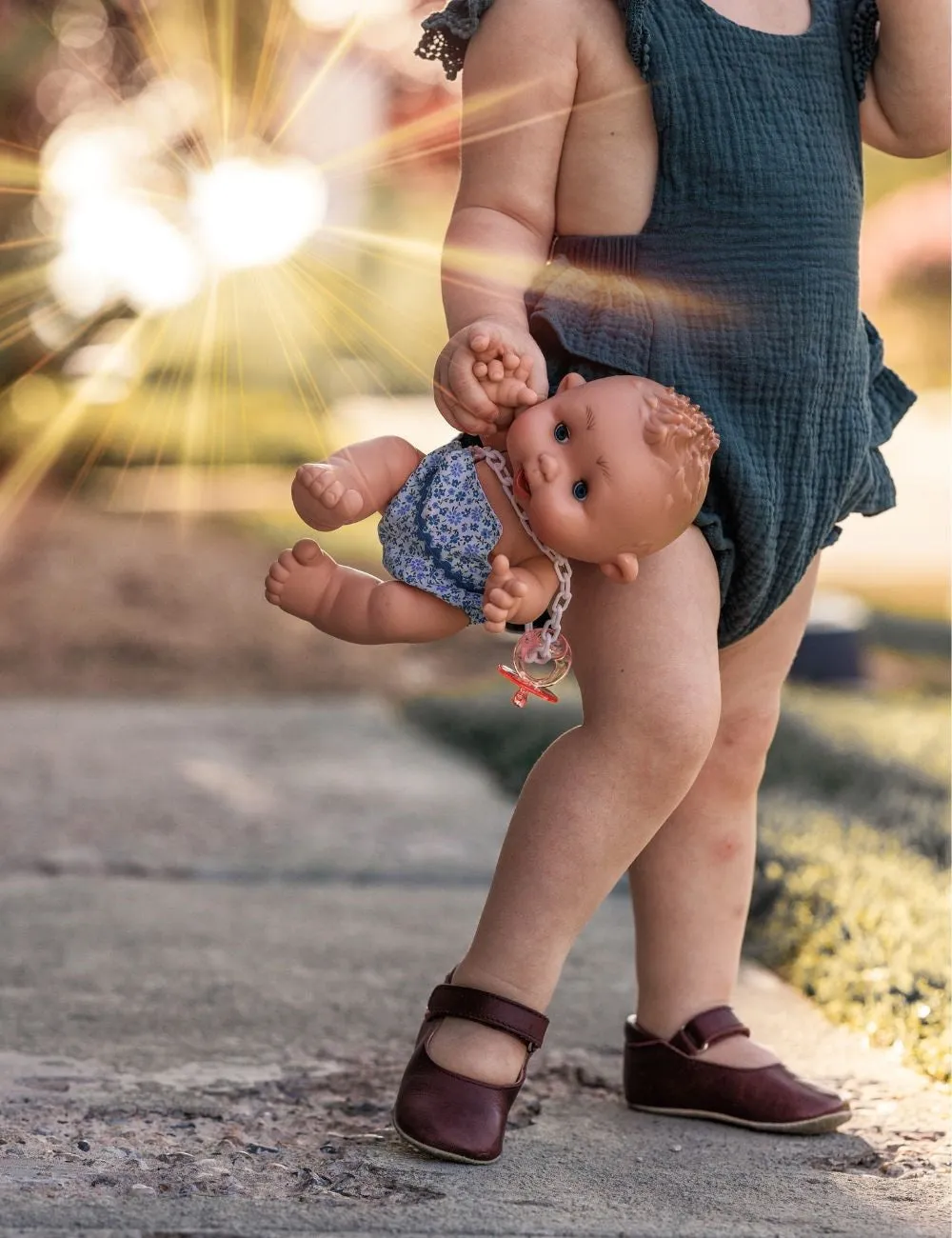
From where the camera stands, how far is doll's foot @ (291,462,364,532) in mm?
1796

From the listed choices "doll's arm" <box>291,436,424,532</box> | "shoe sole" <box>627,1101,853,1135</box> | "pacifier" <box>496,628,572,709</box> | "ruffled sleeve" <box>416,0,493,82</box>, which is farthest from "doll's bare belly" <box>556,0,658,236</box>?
"shoe sole" <box>627,1101,853,1135</box>

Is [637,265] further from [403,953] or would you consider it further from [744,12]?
[403,953]

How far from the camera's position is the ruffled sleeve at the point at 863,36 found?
204 cm

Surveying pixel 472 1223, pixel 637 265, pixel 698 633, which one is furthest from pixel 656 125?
pixel 472 1223

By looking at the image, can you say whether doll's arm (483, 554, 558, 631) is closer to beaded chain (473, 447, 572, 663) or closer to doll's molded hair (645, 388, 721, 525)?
beaded chain (473, 447, 572, 663)

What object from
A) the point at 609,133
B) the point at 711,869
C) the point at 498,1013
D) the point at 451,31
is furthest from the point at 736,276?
the point at 498,1013

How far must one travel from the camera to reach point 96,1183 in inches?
69.4

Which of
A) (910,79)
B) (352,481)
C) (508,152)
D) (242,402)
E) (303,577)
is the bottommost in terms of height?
(303,577)

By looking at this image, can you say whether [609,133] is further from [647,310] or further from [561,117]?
[647,310]

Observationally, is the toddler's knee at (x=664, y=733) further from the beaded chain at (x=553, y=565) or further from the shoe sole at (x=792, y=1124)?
the shoe sole at (x=792, y=1124)

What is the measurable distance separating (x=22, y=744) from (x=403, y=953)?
199 centimetres

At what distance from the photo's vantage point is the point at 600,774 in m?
1.91

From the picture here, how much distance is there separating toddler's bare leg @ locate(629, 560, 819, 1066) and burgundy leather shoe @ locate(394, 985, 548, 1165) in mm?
332

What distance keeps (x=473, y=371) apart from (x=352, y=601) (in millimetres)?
287
